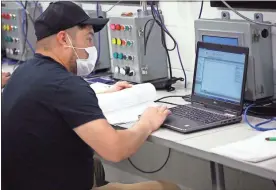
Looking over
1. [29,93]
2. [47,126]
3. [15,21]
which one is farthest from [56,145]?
[15,21]

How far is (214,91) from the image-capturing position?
230cm

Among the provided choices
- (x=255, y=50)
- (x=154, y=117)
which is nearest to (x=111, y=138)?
(x=154, y=117)

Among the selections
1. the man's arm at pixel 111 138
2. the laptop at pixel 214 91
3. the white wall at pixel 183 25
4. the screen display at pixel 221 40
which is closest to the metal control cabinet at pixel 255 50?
the screen display at pixel 221 40

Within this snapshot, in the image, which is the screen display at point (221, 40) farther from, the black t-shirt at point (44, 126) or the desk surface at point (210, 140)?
the black t-shirt at point (44, 126)

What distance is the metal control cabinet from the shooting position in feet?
7.59

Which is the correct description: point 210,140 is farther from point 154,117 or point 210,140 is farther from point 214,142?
point 154,117

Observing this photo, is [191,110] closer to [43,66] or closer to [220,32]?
[220,32]

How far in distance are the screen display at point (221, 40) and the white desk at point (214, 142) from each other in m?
0.39

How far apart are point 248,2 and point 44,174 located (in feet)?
4.25

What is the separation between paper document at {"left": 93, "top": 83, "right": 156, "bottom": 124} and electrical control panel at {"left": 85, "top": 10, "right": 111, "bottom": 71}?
0.91m

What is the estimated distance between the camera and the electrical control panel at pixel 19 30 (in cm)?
381

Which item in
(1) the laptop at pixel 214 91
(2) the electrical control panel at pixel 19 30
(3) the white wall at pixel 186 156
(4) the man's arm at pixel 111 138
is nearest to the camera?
(4) the man's arm at pixel 111 138

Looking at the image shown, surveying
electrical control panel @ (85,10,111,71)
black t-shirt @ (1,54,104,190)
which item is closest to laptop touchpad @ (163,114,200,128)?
black t-shirt @ (1,54,104,190)

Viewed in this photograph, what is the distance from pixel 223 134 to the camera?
77.5 inches
